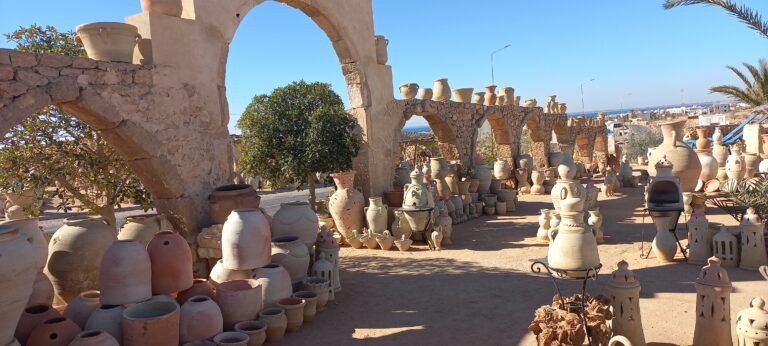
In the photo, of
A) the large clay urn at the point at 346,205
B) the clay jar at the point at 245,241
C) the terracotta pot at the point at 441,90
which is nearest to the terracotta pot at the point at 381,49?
the terracotta pot at the point at 441,90

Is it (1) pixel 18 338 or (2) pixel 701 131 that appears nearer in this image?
(1) pixel 18 338

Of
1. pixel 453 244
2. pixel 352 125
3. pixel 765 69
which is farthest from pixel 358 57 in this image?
pixel 765 69

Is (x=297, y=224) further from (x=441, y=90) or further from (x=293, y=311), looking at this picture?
(x=441, y=90)

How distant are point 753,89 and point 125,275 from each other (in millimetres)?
16464

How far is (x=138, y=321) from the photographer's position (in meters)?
3.48

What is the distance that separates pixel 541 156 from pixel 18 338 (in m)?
15.0

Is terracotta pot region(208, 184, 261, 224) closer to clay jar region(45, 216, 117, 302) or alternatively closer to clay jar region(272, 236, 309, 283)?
clay jar region(272, 236, 309, 283)

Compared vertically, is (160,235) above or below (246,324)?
above

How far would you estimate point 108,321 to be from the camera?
11.8 ft

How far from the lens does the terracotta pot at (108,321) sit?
357cm

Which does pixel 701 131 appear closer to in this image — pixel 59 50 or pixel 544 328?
pixel 544 328

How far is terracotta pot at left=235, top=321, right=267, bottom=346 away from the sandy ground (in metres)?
0.29

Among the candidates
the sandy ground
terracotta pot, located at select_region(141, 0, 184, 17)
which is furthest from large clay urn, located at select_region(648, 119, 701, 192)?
terracotta pot, located at select_region(141, 0, 184, 17)

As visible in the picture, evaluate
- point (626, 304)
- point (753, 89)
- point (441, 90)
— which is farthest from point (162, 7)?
point (753, 89)
